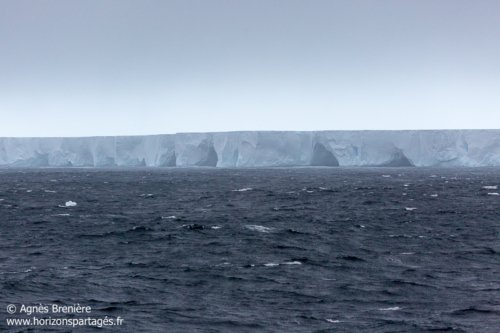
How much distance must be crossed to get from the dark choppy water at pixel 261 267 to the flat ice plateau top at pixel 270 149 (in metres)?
58.0

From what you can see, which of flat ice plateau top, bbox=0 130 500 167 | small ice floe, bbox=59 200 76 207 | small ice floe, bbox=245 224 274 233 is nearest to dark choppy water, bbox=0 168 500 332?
small ice floe, bbox=245 224 274 233

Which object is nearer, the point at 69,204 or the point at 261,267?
the point at 261,267

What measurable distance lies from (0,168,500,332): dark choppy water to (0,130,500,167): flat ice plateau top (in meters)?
58.0

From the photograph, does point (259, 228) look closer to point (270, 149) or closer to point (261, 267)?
point (261, 267)

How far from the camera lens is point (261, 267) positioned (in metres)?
15.9

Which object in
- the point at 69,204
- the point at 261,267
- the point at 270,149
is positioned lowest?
the point at 69,204

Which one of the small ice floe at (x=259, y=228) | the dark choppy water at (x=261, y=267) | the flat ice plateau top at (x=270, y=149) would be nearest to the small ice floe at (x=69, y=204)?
the dark choppy water at (x=261, y=267)

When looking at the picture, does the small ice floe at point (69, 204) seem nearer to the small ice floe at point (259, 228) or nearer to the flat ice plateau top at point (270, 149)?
the small ice floe at point (259, 228)

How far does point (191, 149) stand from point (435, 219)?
227 ft

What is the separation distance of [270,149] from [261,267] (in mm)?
78370

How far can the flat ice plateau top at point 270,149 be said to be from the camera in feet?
284

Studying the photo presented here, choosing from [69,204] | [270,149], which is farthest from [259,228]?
[270,149]

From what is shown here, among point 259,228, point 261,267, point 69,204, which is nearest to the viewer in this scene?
point 261,267

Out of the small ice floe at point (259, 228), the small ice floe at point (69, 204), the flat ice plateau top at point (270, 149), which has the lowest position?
the small ice floe at point (69, 204)
